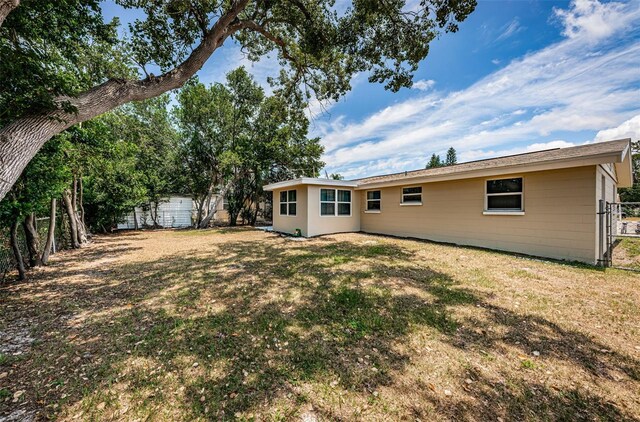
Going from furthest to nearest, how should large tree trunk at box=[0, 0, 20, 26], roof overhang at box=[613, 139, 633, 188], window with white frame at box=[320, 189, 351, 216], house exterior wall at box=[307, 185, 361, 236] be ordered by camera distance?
1. window with white frame at box=[320, 189, 351, 216]
2. house exterior wall at box=[307, 185, 361, 236]
3. roof overhang at box=[613, 139, 633, 188]
4. large tree trunk at box=[0, 0, 20, 26]

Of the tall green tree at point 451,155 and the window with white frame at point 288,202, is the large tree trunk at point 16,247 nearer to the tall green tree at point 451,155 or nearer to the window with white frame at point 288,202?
the window with white frame at point 288,202

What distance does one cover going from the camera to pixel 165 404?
2035 mm

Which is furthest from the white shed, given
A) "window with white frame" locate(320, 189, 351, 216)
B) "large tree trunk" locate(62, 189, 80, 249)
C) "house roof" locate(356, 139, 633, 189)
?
"house roof" locate(356, 139, 633, 189)

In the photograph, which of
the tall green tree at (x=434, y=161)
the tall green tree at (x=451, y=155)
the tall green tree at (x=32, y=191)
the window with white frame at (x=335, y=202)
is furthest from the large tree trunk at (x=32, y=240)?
the tall green tree at (x=451, y=155)

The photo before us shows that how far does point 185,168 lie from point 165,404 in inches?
791

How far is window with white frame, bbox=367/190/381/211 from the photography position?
12303 millimetres

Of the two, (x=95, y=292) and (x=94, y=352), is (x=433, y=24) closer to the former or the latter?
(x=94, y=352)

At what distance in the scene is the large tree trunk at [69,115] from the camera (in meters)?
2.72

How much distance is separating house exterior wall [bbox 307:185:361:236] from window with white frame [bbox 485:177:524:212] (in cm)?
613

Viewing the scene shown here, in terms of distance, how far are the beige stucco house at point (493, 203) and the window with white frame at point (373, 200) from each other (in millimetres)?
51

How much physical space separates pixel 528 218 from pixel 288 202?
979cm

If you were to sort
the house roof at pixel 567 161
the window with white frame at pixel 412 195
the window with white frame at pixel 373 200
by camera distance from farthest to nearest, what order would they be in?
the window with white frame at pixel 373 200 → the window with white frame at pixel 412 195 → the house roof at pixel 567 161

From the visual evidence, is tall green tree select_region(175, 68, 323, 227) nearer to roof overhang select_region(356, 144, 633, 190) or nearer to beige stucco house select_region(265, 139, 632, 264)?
beige stucco house select_region(265, 139, 632, 264)

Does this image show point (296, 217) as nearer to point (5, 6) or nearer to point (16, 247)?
point (16, 247)
